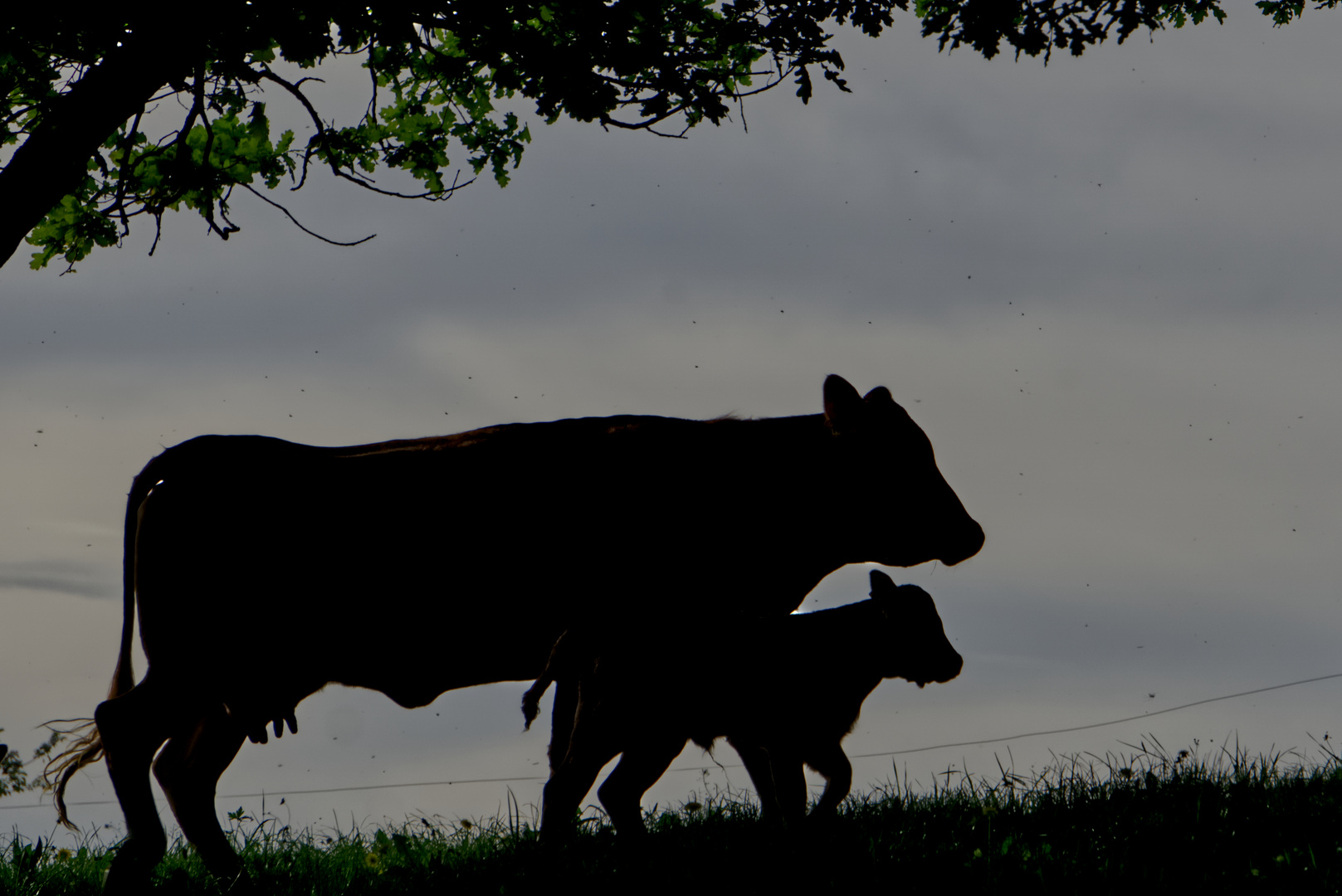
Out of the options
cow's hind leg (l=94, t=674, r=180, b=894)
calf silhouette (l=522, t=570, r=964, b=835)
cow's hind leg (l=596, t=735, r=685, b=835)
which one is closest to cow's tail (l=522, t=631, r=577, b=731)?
calf silhouette (l=522, t=570, r=964, b=835)

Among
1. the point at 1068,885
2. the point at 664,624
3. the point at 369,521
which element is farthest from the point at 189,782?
the point at 1068,885

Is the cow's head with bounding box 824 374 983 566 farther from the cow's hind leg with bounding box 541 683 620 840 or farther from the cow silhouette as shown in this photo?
the cow's hind leg with bounding box 541 683 620 840

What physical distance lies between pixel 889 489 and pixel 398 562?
9.96ft

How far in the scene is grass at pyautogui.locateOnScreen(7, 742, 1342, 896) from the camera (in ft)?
14.1

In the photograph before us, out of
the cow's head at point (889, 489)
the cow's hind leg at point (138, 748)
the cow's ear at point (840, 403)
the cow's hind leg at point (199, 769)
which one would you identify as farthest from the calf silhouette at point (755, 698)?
the cow's hind leg at point (138, 748)

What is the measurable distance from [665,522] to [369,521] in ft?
5.53

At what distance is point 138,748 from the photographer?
18.8 feet

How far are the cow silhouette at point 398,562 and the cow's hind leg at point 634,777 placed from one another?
2.49ft

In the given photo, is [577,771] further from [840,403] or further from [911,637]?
[840,403]

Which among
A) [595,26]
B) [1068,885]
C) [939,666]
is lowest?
[1068,885]

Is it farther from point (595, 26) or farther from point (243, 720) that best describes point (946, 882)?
point (595, 26)

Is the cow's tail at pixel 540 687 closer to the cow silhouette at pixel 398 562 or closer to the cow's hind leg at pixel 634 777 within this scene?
the cow silhouette at pixel 398 562

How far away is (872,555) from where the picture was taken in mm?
7121

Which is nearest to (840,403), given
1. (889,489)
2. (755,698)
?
(889,489)
